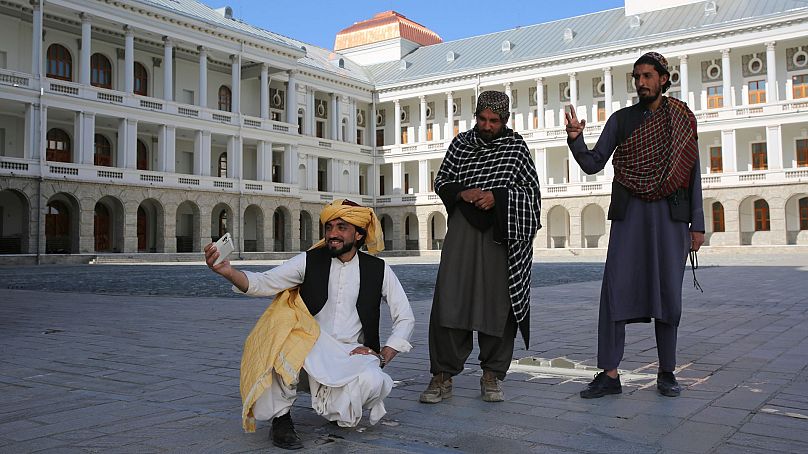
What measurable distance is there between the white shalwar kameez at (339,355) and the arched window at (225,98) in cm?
4372

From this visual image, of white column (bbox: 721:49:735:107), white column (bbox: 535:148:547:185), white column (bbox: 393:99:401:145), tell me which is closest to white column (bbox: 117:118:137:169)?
white column (bbox: 393:99:401:145)

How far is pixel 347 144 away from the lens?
54156 mm

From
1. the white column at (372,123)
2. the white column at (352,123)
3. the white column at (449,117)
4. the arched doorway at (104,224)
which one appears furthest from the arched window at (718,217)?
the arched doorway at (104,224)

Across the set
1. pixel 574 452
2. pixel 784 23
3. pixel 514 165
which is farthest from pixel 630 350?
pixel 784 23

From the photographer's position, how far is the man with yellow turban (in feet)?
11.5

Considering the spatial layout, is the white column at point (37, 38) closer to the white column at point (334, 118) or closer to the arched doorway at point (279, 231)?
the arched doorway at point (279, 231)

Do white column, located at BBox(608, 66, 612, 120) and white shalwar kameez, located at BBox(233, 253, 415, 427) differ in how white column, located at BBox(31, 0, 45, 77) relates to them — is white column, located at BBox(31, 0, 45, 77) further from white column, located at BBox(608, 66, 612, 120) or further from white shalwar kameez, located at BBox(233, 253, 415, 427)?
white shalwar kameez, located at BBox(233, 253, 415, 427)

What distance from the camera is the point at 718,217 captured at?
146 ft

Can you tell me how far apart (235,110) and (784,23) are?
1289 inches

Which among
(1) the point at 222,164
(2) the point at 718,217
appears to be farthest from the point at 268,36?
(2) the point at 718,217

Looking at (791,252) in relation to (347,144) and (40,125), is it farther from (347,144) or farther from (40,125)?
(40,125)

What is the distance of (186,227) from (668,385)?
136ft

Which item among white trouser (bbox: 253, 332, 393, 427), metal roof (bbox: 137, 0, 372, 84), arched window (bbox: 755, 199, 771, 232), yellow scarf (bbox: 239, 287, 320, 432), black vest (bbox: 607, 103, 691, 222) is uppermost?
metal roof (bbox: 137, 0, 372, 84)

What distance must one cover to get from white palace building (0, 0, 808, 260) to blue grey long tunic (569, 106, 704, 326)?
31927 mm
